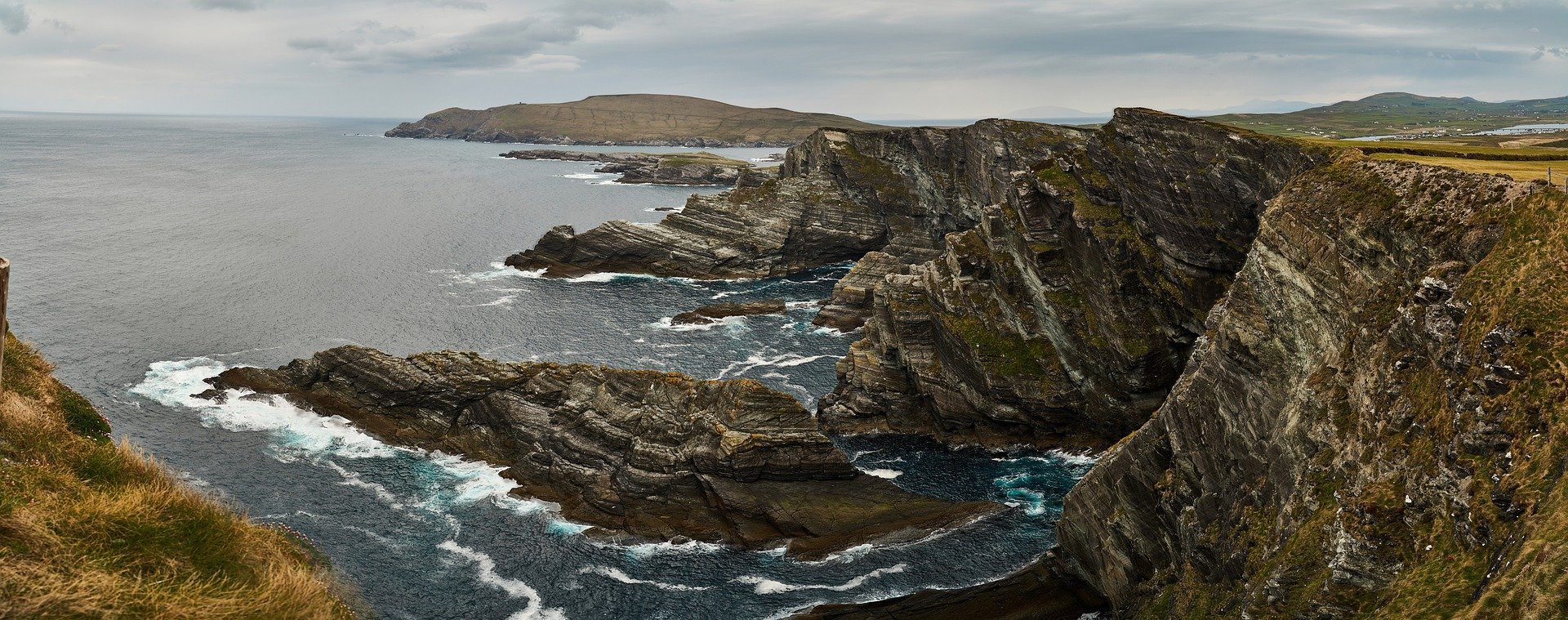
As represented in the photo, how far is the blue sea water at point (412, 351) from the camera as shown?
4731 cm

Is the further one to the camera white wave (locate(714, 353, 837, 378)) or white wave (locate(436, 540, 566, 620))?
white wave (locate(714, 353, 837, 378))

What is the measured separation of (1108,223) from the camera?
64938mm

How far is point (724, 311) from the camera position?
99562 mm

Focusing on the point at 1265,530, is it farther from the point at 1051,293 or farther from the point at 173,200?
the point at 173,200

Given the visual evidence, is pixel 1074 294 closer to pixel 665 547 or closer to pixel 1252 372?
pixel 1252 372

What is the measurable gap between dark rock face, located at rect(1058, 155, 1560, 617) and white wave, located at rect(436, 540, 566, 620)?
25183mm

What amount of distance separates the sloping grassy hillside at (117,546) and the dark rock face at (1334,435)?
26433 millimetres

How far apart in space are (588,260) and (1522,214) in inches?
4159

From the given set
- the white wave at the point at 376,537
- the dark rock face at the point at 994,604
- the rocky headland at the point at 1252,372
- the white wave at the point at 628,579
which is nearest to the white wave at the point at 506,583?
the white wave at the point at 376,537

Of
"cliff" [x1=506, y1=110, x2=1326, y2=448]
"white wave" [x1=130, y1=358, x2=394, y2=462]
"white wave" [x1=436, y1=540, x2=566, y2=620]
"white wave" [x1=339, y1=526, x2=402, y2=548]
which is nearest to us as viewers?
"white wave" [x1=436, y1=540, x2=566, y2=620]

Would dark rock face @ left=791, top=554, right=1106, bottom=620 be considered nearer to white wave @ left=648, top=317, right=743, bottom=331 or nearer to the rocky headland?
the rocky headland

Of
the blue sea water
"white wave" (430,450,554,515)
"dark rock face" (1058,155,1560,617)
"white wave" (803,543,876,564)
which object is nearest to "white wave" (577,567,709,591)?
the blue sea water

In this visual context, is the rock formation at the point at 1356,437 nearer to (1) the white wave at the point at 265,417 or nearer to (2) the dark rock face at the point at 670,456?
(2) the dark rock face at the point at 670,456

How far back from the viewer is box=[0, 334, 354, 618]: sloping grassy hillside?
17141 mm
